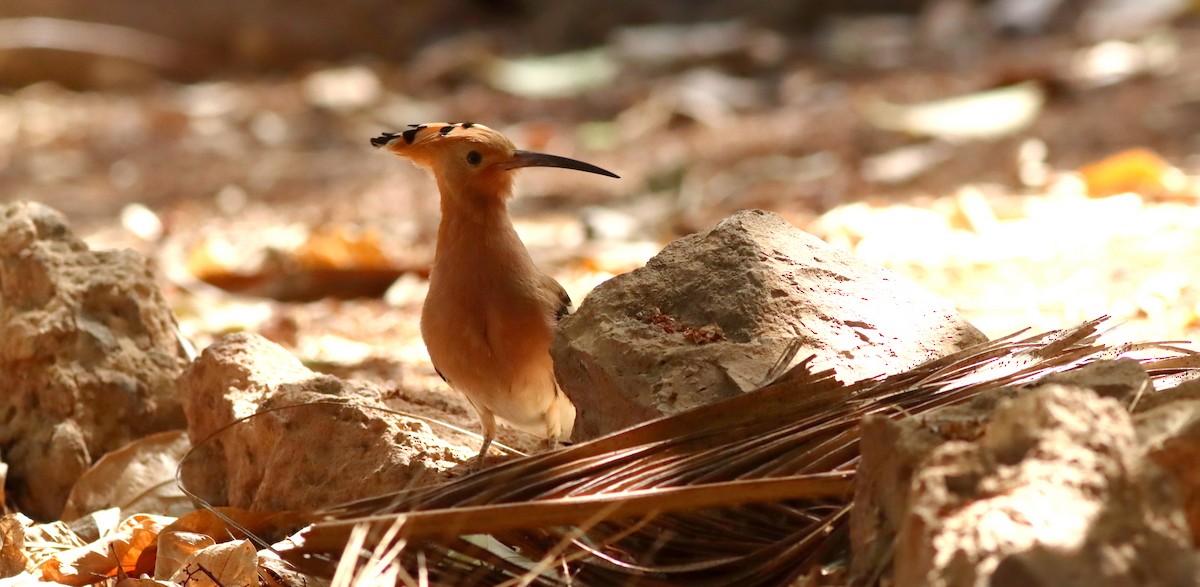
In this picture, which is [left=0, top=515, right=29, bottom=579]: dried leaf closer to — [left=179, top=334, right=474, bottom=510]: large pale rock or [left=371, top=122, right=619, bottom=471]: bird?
[left=179, top=334, right=474, bottom=510]: large pale rock

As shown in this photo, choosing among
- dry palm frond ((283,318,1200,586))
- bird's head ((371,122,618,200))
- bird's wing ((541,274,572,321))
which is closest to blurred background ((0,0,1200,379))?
bird's wing ((541,274,572,321))

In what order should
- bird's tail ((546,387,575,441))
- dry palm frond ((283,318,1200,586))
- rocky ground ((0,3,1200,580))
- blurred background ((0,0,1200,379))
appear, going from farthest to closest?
1. blurred background ((0,0,1200,379))
2. rocky ground ((0,3,1200,580))
3. bird's tail ((546,387,575,441))
4. dry palm frond ((283,318,1200,586))

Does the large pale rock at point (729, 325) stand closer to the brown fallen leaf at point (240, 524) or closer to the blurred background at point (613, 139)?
the brown fallen leaf at point (240, 524)

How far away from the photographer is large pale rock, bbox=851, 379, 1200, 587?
1.56 metres

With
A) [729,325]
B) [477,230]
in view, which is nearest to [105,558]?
[477,230]

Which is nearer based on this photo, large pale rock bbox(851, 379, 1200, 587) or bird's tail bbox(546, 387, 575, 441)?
large pale rock bbox(851, 379, 1200, 587)

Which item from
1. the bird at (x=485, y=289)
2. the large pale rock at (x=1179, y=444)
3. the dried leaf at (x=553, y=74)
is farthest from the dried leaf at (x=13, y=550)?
the dried leaf at (x=553, y=74)

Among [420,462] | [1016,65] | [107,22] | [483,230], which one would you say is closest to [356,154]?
[107,22]

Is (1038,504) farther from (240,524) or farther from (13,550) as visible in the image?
(13,550)

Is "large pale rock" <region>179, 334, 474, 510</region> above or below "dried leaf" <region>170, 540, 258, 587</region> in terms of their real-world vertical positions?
above

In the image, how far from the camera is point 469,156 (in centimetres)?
333

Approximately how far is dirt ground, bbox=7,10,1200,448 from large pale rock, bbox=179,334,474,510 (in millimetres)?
550

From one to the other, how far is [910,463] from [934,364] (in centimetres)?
55

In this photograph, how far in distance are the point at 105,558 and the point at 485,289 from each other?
1.06m
